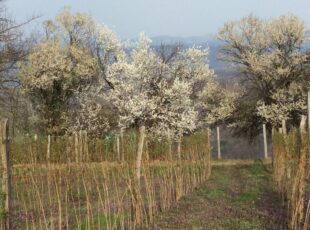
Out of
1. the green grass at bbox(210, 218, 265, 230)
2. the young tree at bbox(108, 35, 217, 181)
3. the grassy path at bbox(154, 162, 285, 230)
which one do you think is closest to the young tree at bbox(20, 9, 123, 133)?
the young tree at bbox(108, 35, 217, 181)

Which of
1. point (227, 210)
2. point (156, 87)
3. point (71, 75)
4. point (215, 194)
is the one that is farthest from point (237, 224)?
point (71, 75)

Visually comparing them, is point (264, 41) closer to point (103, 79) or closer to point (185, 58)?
point (185, 58)

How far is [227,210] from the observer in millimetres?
14695

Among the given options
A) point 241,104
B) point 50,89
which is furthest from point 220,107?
point 50,89

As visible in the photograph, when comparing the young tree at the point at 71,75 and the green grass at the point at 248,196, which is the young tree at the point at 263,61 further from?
the green grass at the point at 248,196

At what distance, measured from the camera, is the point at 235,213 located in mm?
14117

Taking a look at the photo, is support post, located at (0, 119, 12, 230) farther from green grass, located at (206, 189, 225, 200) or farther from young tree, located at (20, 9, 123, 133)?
young tree, located at (20, 9, 123, 133)

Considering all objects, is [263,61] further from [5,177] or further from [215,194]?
[5,177]

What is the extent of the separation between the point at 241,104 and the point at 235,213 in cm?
3264

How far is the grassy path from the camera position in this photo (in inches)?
493

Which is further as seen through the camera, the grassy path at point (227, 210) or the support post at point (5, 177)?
the grassy path at point (227, 210)

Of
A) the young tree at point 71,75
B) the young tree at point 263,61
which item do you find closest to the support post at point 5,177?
the young tree at point 71,75

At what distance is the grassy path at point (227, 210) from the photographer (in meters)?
12.5

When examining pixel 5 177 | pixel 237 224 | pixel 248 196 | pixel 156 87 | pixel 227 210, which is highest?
pixel 156 87
